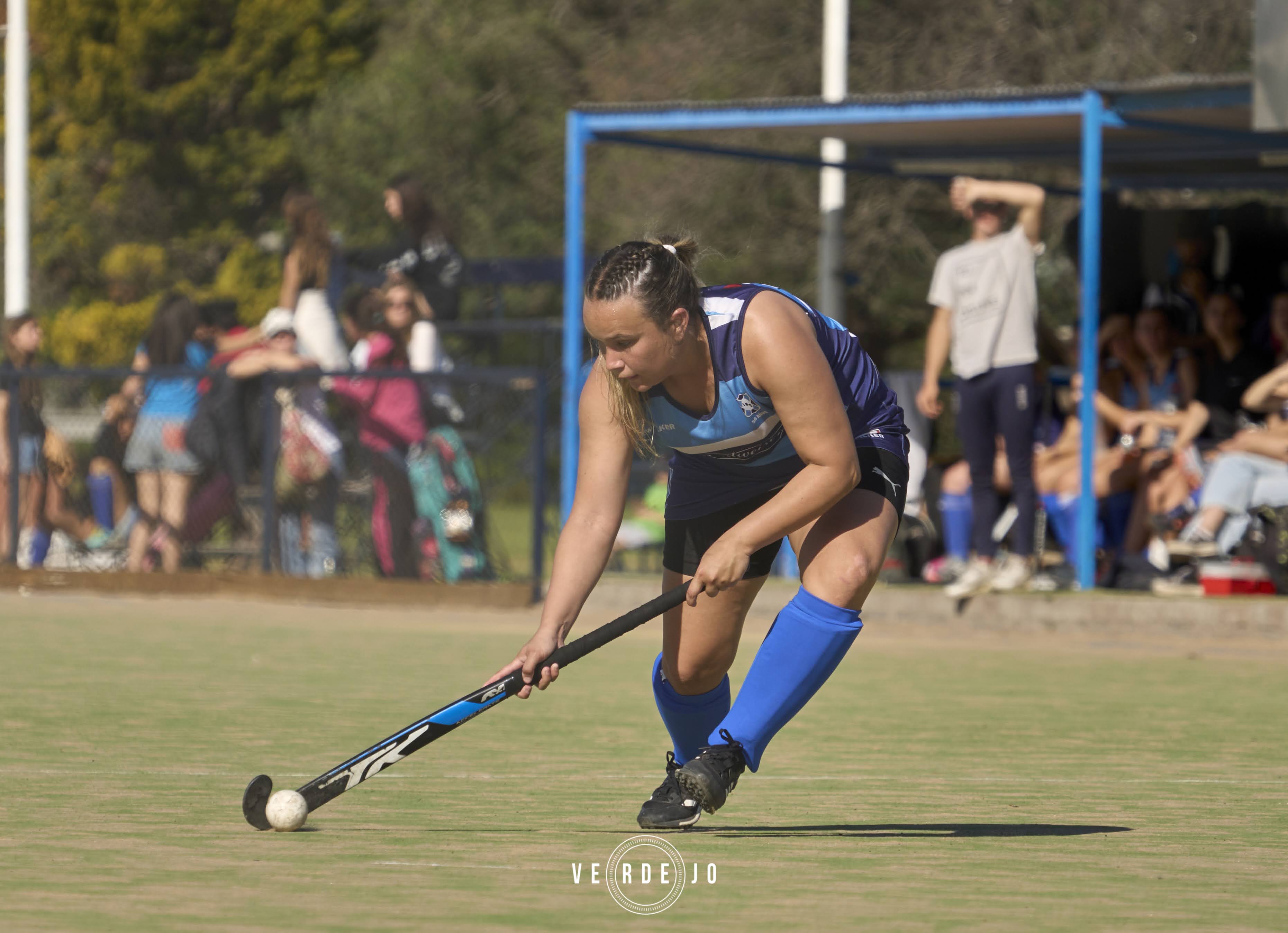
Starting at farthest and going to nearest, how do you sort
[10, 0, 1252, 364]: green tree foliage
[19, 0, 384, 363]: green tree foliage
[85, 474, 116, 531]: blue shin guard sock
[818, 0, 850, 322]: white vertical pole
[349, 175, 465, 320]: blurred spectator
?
[19, 0, 384, 363]: green tree foliage < [10, 0, 1252, 364]: green tree foliage < [818, 0, 850, 322]: white vertical pole < [85, 474, 116, 531]: blue shin guard sock < [349, 175, 465, 320]: blurred spectator

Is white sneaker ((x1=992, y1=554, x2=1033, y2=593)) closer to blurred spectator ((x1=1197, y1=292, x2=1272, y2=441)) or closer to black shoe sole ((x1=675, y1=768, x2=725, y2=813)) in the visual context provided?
blurred spectator ((x1=1197, y1=292, x2=1272, y2=441))

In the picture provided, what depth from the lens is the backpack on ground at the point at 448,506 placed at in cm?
1306

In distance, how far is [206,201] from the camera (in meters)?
41.0

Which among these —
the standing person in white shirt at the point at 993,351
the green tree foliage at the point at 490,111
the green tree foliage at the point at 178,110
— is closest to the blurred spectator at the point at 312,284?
the green tree foliage at the point at 490,111

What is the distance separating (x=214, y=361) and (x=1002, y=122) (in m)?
5.18

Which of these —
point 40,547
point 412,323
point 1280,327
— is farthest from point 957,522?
point 40,547

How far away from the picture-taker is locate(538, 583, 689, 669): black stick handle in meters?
Answer: 5.26

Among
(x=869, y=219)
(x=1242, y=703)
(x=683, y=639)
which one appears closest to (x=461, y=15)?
(x=869, y=219)

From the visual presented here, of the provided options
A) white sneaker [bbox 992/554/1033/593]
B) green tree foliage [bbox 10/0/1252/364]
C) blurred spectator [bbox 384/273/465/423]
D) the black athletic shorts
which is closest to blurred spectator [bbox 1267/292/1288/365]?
white sneaker [bbox 992/554/1033/593]

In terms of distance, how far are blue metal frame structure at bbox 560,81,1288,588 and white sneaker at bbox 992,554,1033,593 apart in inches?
12.9

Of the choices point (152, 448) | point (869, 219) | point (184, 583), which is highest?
point (869, 219)

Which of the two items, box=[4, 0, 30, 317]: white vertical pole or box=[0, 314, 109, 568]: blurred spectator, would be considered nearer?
box=[0, 314, 109, 568]: blurred spectator

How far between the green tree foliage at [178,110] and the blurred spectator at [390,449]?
24.7 m

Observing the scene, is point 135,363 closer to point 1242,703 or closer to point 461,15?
point 1242,703
